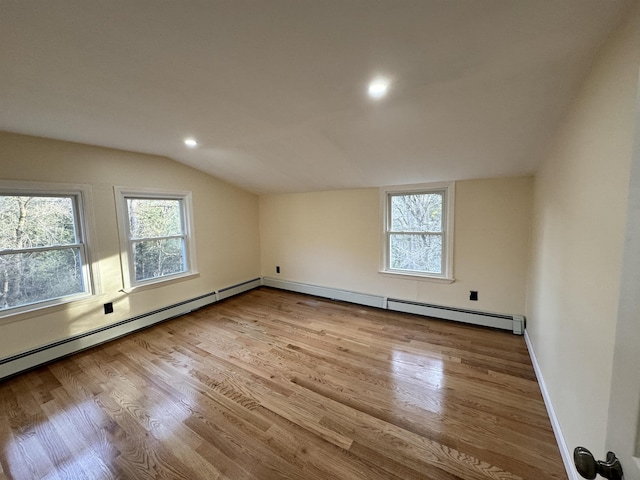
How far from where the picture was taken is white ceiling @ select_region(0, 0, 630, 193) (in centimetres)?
112

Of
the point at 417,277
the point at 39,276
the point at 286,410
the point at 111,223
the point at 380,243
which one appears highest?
the point at 111,223

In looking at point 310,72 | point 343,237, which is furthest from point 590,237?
point 343,237

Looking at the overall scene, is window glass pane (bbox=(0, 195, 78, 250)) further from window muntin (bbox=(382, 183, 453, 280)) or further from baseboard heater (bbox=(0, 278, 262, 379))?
window muntin (bbox=(382, 183, 453, 280))

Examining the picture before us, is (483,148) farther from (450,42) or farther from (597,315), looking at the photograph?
(597,315)

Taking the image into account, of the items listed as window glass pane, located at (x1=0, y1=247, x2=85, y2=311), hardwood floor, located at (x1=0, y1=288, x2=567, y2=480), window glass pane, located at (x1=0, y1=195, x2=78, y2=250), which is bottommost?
hardwood floor, located at (x1=0, y1=288, x2=567, y2=480)

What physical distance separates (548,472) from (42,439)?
3.02 metres

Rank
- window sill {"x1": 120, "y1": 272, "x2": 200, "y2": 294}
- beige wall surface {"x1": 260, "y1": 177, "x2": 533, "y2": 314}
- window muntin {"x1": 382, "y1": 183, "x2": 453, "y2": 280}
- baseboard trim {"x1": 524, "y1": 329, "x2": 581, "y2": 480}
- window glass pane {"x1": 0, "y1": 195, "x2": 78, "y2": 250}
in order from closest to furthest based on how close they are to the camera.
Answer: baseboard trim {"x1": 524, "y1": 329, "x2": 581, "y2": 480}, window glass pane {"x1": 0, "y1": 195, "x2": 78, "y2": 250}, beige wall surface {"x1": 260, "y1": 177, "x2": 533, "y2": 314}, window sill {"x1": 120, "y1": 272, "x2": 200, "y2": 294}, window muntin {"x1": 382, "y1": 183, "x2": 453, "y2": 280}

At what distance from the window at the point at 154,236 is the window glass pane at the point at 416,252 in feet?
9.64

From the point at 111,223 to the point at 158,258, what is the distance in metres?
0.72

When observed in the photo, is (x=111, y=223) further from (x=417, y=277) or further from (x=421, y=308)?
(x=421, y=308)

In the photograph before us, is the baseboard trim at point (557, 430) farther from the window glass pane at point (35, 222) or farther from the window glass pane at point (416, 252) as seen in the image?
the window glass pane at point (35, 222)

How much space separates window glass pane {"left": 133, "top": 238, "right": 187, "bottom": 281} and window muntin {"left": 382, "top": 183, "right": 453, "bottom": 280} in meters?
2.93

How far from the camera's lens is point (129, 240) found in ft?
10.5

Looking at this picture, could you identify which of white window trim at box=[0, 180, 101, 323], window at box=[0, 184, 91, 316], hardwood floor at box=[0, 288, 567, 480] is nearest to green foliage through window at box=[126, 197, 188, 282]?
white window trim at box=[0, 180, 101, 323]
